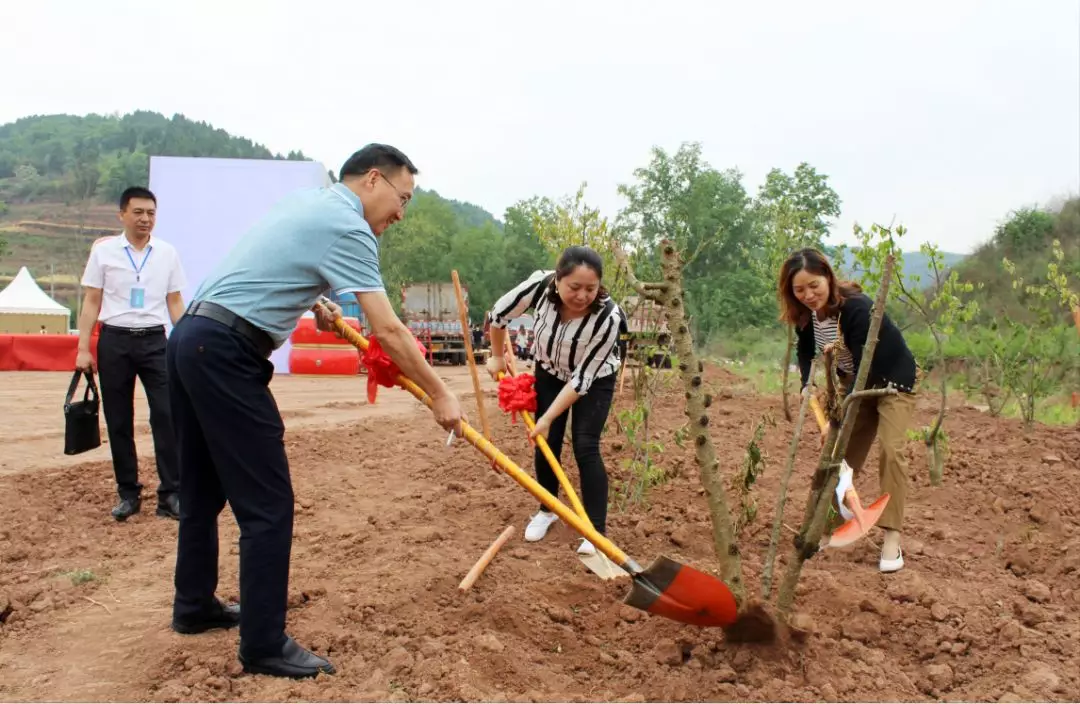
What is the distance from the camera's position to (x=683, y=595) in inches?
98.4

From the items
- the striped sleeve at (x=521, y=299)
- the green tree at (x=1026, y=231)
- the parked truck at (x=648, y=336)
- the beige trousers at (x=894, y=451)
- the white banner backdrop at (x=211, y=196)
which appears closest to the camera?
the beige trousers at (x=894, y=451)

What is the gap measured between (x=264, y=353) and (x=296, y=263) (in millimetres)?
307

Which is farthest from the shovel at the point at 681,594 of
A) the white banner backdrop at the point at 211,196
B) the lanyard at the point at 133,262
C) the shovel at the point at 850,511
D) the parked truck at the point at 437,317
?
the parked truck at the point at 437,317

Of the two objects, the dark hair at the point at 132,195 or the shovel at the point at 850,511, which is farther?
the dark hair at the point at 132,195

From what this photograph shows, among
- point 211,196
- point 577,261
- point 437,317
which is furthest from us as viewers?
point 437,317

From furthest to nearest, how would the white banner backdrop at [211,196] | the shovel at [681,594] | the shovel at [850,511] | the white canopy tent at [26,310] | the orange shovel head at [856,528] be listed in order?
1. the white canopy tent at [26,310]
2. the white banner backdrop at [211,196]
3. the orange shovel head at [856,528]
4. the shovel at [850,511]
5. the shovel at [681,594]

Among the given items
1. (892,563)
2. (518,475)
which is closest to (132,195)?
(518,475)

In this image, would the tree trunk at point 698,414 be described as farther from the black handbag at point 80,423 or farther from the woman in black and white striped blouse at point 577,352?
the black handbag at point 80,423

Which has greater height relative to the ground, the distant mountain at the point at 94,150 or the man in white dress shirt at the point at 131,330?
the distant mountain at the point at 94,150

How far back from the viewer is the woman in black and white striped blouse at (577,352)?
3516mm

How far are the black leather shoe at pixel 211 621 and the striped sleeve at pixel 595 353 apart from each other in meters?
1.63

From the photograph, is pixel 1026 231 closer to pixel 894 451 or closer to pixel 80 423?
pixel 894 451

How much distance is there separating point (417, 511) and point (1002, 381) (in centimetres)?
614

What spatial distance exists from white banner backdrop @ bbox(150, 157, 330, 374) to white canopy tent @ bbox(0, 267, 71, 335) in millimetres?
11195
